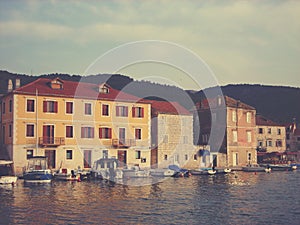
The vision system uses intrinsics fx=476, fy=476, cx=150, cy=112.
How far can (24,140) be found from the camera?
5250 cm

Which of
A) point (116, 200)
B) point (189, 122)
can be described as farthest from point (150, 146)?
point (116, 200)

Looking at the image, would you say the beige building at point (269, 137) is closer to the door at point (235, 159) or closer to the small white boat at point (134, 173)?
the door at point (235, 159)

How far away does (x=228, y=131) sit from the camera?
7469 cm

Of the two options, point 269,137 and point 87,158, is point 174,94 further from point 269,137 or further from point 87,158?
point 87,158

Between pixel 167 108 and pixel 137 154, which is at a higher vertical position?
pixel 167 108

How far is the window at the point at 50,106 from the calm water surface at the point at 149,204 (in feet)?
42.1

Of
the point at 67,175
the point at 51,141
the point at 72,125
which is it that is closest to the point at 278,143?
the point at 72,125

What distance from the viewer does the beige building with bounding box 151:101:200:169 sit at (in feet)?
214

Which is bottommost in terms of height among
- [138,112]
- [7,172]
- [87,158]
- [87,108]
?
[7,172]

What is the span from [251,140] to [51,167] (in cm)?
3753

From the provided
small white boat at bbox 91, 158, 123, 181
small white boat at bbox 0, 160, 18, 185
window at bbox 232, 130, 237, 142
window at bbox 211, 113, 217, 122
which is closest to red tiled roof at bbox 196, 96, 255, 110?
window at bbox 211, 113, 217, 122

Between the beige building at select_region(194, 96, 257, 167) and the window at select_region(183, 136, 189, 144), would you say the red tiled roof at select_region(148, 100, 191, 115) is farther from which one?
the beige building at select_region(194, 96, 257, 167)

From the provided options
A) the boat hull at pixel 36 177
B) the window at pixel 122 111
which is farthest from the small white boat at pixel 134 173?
the window at pixel 122 111

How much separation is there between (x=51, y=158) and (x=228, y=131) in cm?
3131
